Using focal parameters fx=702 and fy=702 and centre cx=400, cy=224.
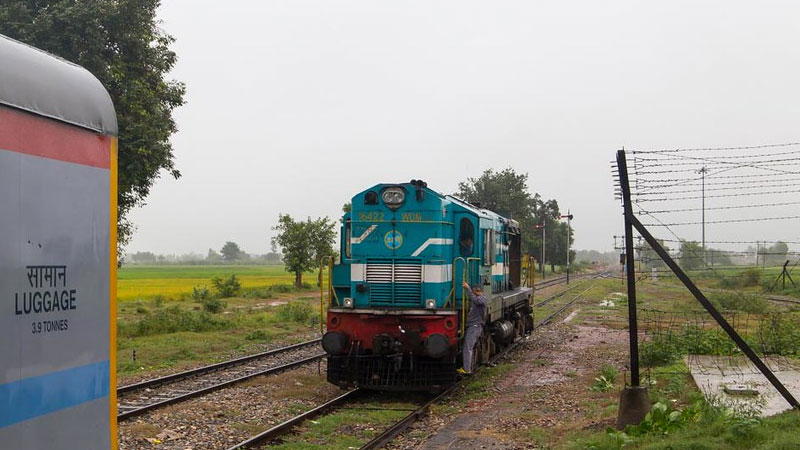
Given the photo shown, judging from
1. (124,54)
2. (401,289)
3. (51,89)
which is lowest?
(401,289)

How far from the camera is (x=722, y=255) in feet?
31.6

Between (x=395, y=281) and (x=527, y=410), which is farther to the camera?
(x=395, y=281)

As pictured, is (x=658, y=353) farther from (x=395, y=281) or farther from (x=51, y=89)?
(x=51, y=89)

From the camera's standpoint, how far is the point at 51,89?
3564mm

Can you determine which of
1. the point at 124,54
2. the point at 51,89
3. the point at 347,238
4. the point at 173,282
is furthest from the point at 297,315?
the point at 173,282

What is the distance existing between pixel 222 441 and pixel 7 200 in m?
6.56

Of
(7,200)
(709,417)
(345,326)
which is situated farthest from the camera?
(345,326)

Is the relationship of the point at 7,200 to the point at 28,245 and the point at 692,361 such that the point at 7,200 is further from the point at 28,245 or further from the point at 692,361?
the point at 692,361

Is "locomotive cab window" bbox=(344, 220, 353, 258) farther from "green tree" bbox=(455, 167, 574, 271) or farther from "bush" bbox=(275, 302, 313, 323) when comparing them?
"green tree" bbox=(455, 167, 574, 271)

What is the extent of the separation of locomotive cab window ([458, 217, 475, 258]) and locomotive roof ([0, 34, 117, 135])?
9.39m

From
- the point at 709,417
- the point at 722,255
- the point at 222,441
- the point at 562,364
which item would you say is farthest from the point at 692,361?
the point at 222,441

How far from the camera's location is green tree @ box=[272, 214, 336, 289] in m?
42.0

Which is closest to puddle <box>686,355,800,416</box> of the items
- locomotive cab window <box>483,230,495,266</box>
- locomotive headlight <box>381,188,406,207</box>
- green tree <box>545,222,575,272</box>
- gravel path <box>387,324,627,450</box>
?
gravel path <box>387,324,627,450</box>

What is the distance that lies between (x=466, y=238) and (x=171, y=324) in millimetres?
12270
